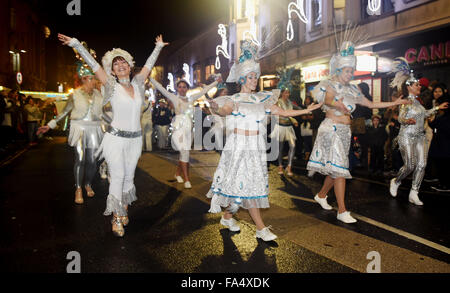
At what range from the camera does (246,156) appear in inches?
176

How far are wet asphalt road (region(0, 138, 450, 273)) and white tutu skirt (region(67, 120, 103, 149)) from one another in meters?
0.93

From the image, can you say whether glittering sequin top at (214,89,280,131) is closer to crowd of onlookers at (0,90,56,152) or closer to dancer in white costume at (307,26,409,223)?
dancer in white costume at (307,26,409,223)

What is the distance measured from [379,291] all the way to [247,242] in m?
1.57

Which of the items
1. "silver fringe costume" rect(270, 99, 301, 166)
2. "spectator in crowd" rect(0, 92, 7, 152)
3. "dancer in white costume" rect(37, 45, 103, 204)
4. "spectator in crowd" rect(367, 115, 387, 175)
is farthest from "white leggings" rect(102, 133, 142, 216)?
"spectator in crowd" rect(0, 92, 7, 152)

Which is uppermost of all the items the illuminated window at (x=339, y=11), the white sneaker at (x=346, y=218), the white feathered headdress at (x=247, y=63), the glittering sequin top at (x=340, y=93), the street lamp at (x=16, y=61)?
the street lamp at (x=16, y=61)

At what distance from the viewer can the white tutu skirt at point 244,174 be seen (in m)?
4.40

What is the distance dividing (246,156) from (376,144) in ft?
21.5

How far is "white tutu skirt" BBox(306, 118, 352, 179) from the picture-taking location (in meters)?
5.41

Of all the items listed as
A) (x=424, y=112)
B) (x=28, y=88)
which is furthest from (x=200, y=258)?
(x=28, y=88)

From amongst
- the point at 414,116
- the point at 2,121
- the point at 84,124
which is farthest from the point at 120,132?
the point at 2,121

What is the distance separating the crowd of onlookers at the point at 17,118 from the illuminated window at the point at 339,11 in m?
12.8

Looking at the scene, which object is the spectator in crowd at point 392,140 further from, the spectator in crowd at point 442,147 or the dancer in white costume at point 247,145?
the dancer in white costume at point 247,145

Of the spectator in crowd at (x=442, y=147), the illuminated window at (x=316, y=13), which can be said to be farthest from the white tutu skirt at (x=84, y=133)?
the illuminated window at (x=316, y=13)

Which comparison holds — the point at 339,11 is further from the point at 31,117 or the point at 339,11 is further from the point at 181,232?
the point at 181,232
